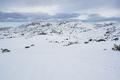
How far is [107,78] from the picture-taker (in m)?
6.83

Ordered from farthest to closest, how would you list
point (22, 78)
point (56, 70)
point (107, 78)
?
point (56, 70) → point (22, 78) → point (107, 78)

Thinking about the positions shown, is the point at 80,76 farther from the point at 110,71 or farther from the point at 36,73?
the point at 36,73

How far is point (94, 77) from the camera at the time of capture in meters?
7.00

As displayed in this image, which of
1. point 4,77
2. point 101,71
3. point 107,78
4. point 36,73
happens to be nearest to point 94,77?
point 107,78

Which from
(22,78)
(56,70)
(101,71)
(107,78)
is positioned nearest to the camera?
(107,78)

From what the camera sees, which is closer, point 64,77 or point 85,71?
point 64,77

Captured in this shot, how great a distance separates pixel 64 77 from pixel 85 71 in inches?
49.7

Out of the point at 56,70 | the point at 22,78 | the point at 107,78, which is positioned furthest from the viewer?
the point at 56,70

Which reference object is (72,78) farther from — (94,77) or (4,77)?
(4,77)

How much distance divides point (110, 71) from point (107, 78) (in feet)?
3.55

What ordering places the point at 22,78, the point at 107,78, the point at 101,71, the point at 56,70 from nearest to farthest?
the point at 107,78 < the point at 22,78 < the point at 101,71 < the point at 56,70

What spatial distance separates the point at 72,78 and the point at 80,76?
414 mm

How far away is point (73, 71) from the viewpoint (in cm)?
805

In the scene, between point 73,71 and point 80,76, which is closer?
point 80,76
